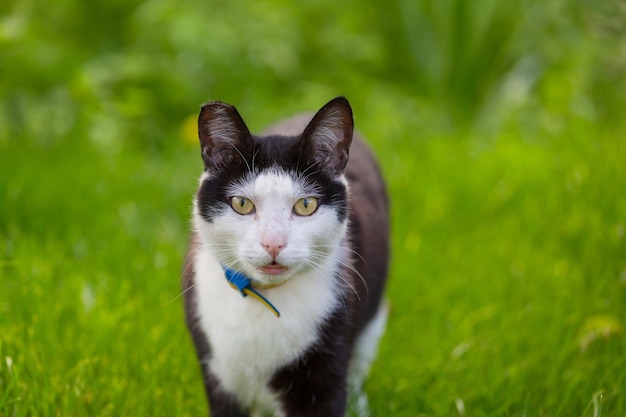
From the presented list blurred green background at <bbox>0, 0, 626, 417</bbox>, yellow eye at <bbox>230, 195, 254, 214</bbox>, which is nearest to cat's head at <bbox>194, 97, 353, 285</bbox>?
yellow eye at <bbox>230, 195, 254, 214</bbox>

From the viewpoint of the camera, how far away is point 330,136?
197 centimetres

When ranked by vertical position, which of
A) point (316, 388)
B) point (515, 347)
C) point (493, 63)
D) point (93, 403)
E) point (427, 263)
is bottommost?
point (493, 63)

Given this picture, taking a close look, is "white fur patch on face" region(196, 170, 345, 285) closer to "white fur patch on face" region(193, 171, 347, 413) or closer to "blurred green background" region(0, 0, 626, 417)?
"white fur patch on face" region(193, 171, 347, 413)

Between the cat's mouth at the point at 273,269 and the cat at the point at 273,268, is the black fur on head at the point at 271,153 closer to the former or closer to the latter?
the cat at the point at 273,268

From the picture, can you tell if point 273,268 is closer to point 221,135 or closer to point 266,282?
point 266,282

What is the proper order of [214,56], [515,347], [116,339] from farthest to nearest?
[214,56] → [515,347] → [116,339]

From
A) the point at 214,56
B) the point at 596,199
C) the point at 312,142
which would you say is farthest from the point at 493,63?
the point at 312,142

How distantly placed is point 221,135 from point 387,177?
7.15 feet

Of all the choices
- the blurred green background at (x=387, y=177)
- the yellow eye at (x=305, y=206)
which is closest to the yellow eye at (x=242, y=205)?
the yellow eye at (x=305, y=206)

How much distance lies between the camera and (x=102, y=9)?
5.18 metres

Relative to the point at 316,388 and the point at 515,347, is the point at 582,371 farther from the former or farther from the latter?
the point at 316,388

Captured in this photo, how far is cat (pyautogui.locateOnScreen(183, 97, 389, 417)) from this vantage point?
1872 mm

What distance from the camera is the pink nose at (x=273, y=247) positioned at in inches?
70.3

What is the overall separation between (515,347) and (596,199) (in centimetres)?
95
